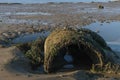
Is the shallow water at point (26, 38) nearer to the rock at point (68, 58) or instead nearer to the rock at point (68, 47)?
the rock at point (68, 58)

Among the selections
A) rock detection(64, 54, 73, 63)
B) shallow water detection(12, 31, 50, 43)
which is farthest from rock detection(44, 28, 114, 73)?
shallow water detection(12, 31, 50, 43)

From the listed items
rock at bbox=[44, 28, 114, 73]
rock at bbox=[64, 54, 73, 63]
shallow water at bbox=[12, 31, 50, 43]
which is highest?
rock at bbox=[44, 28, 114, 73]

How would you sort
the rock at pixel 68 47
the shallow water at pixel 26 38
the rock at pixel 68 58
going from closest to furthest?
the rock at pixel 68 47 < the rock at pixel 68 58 < the shallow water at pixel 26 38

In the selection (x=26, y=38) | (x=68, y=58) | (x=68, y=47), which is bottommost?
(x=26, y=38)

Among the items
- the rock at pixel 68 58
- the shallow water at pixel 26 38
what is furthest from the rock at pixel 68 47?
the shallow water at pixel 26 38

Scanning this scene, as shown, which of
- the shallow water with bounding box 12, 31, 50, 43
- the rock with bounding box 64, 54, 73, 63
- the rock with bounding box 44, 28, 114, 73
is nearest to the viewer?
the rock with bounding box 44, 28, 114, 73

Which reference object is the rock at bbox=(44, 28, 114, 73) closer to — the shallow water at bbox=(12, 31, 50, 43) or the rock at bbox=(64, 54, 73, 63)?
the rock at bbox=(64, 54, 73, 63)

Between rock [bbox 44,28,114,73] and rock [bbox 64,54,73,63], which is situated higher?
rock [bbox 44,28,114,73]

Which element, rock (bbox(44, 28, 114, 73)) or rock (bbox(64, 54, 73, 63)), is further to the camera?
rock (bbox(64, 54, 73, 63))

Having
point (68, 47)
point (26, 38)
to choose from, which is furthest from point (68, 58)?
point (26, 38)

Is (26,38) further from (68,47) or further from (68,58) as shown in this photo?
(68,47)

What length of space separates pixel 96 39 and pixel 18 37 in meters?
6.98

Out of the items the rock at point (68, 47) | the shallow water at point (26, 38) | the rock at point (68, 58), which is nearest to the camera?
the rock at point (68, 47)

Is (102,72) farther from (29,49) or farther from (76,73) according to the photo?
(29,49)
